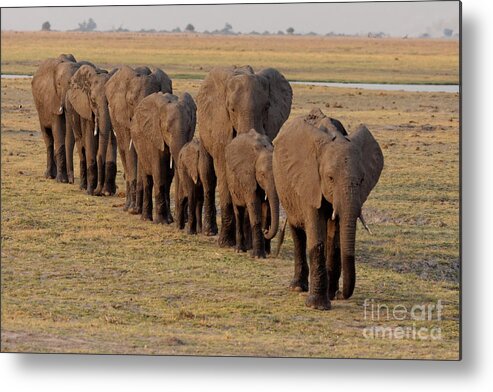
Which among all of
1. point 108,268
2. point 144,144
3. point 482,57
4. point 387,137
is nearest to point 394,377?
point 482,57

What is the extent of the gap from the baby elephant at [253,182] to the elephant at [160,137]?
209cm

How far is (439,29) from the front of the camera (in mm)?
16828

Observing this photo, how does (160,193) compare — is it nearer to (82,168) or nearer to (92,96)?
(82,168)

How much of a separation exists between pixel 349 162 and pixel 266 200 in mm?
3637

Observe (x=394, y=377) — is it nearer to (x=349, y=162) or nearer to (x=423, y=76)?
(x=349, y=162)

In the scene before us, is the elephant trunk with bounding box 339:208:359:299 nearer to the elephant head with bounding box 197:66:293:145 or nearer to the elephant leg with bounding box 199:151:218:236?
the elephant head with bounding box 197:66:293:145

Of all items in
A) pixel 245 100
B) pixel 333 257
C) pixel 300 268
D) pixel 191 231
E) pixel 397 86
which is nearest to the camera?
pixel 333 257

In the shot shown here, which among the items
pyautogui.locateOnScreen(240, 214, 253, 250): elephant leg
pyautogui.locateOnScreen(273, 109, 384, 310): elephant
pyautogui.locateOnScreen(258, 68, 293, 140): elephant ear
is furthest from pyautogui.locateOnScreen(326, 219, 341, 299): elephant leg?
pyautogui.locateOnScreen(258, 68, 293, 140): elephant ear

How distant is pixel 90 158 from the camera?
24922 millimetres

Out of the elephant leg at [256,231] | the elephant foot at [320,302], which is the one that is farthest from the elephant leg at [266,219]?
the elephant foot at [320,302]

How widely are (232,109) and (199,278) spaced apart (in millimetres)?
2537

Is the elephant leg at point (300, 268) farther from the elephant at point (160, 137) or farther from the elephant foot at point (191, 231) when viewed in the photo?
the elephant at point (160, 137)

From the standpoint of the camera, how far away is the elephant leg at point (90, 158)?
24.5 metres

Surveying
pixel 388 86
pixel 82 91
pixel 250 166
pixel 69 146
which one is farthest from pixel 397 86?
pixel 250 166
